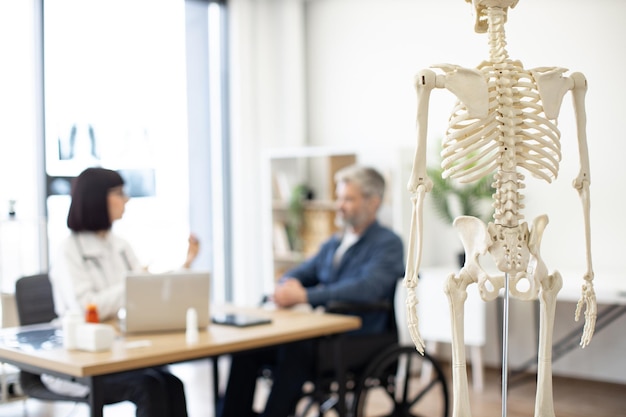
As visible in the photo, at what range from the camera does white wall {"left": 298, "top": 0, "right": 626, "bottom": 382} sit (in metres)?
4.83

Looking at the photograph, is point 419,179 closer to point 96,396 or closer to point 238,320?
point 96,396

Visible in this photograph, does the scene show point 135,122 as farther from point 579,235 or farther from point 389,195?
point 579,235

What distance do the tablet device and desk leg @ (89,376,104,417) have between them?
2.51 ft

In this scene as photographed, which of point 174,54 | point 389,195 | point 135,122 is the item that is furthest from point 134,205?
point 389,195

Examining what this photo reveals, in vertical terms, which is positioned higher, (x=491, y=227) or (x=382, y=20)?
(x=382, y=20)

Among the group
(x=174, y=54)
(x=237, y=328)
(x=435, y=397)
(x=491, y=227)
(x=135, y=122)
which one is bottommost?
(x=435, y=397)

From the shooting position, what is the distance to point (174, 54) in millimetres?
6035

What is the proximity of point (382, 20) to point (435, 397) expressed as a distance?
2.73 metres

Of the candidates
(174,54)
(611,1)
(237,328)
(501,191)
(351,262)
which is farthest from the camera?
(174,54)

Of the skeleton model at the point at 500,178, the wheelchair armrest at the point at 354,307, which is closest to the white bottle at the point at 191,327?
the wheelchair armrest at the point at 354,307

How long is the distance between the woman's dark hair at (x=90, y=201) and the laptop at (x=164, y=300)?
50cm

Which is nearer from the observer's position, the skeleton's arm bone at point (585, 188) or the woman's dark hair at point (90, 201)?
the skeleton's arm bone at point (585, 188)

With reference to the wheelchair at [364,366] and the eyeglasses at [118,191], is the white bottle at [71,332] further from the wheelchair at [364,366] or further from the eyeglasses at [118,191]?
the wheelchair at [364,366]

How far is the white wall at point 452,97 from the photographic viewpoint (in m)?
4.83
